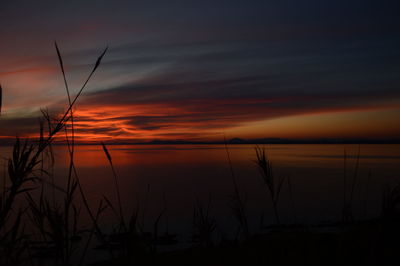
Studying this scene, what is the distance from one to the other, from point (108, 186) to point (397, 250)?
86.4 ft

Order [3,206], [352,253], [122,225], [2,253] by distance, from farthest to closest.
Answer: [352,253]
[122,225]
[2,253]
[3,206]

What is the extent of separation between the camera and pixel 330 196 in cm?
2138

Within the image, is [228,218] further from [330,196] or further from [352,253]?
[352,253]

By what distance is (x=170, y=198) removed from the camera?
72.3ft

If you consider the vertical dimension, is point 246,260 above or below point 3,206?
below

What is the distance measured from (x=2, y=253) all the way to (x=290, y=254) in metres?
2.06

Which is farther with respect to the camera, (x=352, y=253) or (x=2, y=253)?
(x=352, y=253)

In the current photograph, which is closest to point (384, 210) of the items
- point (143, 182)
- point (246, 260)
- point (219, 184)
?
point (246, 260)

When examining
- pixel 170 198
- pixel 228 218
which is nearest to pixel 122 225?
pixel 228 218

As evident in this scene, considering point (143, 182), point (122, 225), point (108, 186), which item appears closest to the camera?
point (122, 225)

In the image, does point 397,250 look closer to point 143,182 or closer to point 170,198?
point 170,198

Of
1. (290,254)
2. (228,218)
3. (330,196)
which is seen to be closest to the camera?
(290,254)

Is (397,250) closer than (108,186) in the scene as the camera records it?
Yes

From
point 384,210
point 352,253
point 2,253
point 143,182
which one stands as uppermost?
point 384,210
